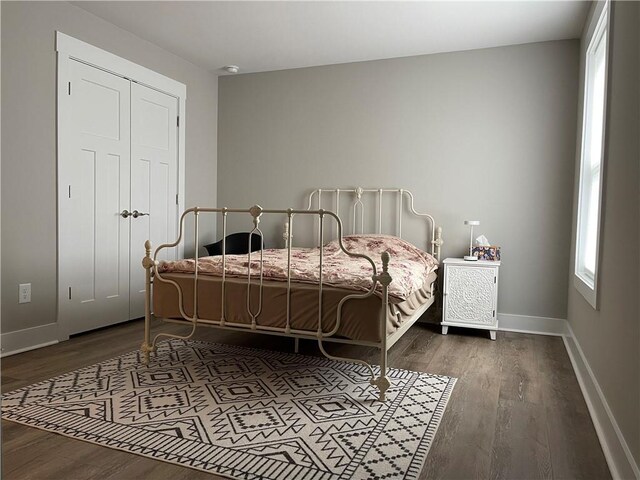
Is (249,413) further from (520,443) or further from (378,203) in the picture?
(378,203)

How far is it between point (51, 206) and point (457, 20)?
3.16 metres

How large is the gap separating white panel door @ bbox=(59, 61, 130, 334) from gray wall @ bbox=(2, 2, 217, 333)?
0.12 metres

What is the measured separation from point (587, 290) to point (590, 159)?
1.09 metres

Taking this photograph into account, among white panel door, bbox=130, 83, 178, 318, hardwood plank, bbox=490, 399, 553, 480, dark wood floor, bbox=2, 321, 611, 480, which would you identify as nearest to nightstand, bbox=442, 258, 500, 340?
dark wood floor, bbox=2, 321, 611, 480

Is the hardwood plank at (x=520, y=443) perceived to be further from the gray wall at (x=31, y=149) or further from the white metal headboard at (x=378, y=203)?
the gray wall at (x=31, y=149)

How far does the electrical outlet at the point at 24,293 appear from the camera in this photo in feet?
10.5

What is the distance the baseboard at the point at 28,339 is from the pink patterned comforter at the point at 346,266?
1.10 metres

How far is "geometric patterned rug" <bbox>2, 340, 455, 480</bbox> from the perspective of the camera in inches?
73.0

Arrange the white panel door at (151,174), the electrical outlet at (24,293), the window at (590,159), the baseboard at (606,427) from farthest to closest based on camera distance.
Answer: the white panel door at (151,174), the electrical outlet at (24,293), the window at (590,159), the baseboard at (606,427)

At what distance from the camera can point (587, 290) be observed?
2734 mm

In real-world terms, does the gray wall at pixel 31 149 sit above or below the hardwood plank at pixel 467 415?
above

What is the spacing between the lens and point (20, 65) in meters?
3.15

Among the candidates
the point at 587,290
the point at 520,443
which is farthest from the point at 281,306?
the point at 587,290

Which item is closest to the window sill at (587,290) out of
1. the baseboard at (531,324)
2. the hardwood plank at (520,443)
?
the hardwood plank at (520,443)
